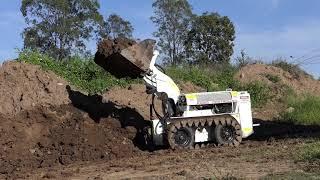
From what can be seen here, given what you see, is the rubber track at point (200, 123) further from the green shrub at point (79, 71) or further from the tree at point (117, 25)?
the tree at point (117, 25)

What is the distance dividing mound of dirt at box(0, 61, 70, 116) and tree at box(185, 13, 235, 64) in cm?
2872

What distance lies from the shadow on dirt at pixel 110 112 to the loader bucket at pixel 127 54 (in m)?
2.29

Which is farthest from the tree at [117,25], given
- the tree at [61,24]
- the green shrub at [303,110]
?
the green shrub at [303,110]

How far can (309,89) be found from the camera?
3175 cm

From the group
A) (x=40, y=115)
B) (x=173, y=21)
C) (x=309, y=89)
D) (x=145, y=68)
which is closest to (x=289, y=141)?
(x=145, y=68)

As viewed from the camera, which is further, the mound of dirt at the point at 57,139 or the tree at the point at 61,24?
the tree at the point at 61,24

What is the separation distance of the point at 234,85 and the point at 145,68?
13556 mm

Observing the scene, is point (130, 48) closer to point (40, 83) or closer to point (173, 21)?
point (40, 83)

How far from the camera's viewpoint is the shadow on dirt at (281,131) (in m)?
19.4

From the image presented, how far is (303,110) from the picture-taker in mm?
27141

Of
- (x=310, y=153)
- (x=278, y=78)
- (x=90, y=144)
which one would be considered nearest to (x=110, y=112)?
(x=90, y=144)

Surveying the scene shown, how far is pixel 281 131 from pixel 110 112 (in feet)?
21.8

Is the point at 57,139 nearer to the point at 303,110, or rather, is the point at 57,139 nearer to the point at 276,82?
the point at 303,110

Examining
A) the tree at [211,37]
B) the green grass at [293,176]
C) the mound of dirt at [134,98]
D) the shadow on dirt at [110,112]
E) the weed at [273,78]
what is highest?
the tree at [211,37]
